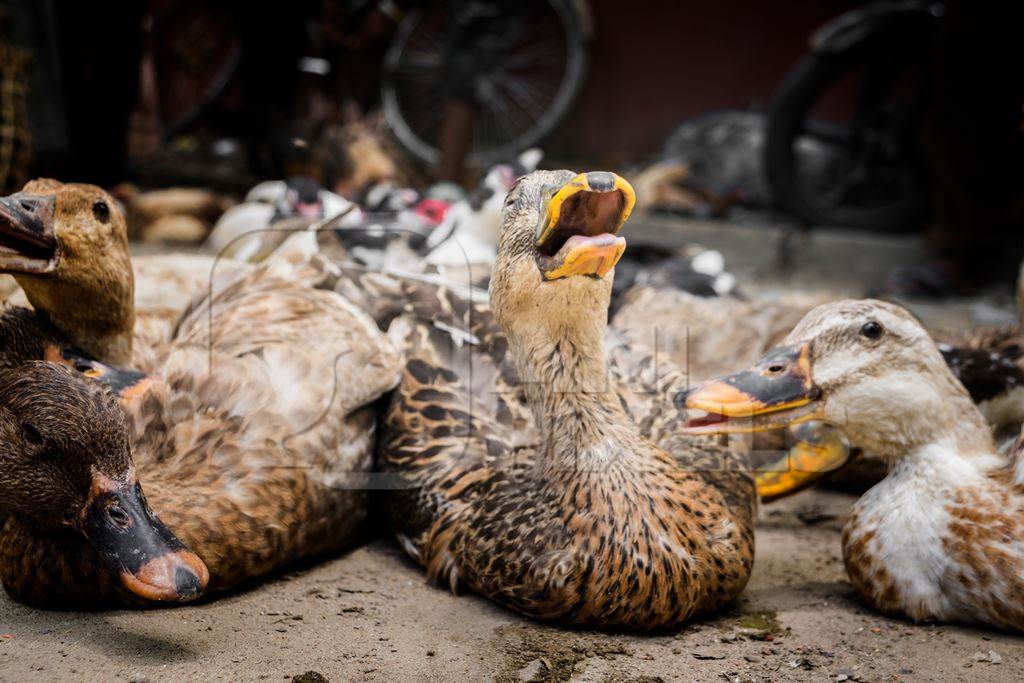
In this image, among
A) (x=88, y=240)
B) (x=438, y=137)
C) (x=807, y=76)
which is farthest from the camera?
(x=438, y=137)

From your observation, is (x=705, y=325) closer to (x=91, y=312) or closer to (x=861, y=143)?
(x=91, y=312)

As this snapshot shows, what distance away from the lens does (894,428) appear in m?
2.87

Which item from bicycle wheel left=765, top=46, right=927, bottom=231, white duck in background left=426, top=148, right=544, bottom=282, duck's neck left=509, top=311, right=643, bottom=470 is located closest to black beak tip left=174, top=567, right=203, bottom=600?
duck's neck left=509, top=311, right=643, bottom=470

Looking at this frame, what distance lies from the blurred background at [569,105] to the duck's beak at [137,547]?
222cm

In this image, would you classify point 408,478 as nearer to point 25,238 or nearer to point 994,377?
point 25,238

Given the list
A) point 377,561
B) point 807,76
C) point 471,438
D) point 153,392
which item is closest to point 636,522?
point 471,438

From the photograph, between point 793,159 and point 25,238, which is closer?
point 25,238

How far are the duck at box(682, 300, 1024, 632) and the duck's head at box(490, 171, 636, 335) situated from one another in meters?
0.46

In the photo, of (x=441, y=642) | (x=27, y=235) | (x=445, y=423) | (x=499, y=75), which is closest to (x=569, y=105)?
(x=499, y=75)

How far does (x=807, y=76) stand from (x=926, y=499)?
5.41 m

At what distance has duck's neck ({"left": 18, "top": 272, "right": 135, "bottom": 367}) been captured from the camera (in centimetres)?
293

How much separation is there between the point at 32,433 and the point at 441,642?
110 cm

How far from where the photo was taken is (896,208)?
7.71 m

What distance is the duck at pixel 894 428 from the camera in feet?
8.86
